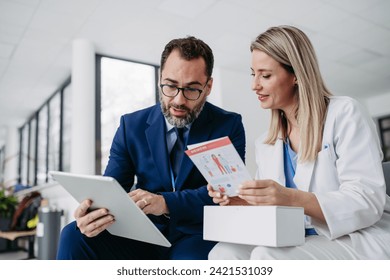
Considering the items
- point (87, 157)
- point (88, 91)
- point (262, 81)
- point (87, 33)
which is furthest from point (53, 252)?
point (262, 81)

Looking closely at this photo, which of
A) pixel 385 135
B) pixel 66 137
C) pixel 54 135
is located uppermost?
pixel 54 135


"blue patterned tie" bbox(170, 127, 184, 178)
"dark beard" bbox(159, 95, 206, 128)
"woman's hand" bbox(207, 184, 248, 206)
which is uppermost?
"dark beard" bbox(159, 95, 206, 128)

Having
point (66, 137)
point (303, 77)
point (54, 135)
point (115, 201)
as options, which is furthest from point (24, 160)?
point (303, 77)

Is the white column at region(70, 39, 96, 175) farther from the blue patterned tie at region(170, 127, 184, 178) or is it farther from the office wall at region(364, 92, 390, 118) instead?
the office wall at region(364, 92, 390, 118)

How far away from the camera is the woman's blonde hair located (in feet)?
3.28

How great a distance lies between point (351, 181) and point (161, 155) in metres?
0.60

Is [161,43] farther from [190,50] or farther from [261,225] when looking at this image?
[261,225]

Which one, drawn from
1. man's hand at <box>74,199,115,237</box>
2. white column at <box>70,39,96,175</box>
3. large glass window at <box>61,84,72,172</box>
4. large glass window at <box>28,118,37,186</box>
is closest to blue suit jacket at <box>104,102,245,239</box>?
man's hand at <box>74,199,115,237</box>

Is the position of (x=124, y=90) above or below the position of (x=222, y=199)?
above

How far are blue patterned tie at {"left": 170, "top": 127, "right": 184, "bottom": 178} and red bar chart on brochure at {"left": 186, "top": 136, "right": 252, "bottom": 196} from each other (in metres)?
0.38

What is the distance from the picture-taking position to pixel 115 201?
33.5 inches

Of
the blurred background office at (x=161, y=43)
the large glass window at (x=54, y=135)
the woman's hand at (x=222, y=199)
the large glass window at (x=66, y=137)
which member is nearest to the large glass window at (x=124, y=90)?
the blurred background office at (x=161, y=43)

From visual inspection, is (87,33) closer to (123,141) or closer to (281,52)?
(123,141)
